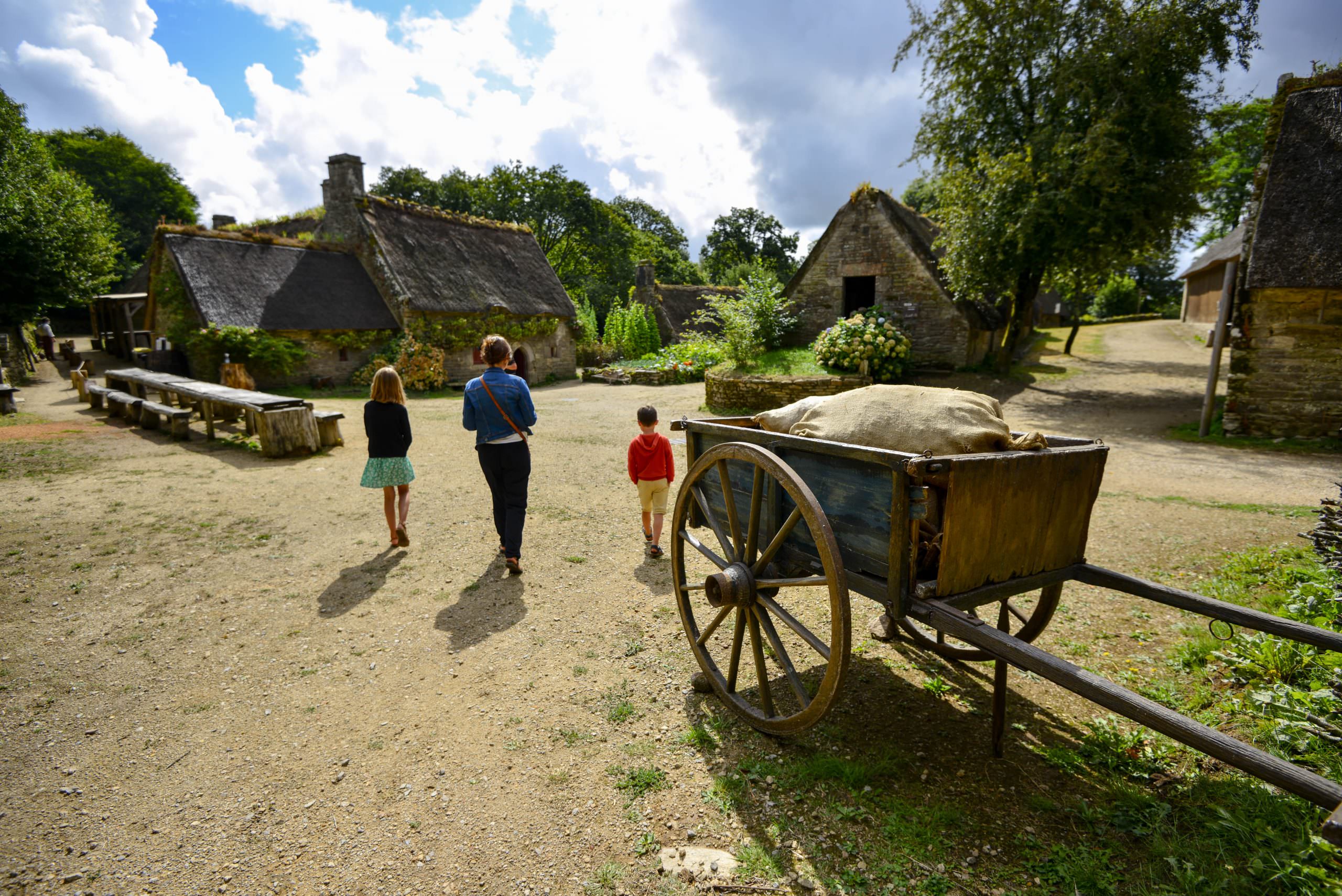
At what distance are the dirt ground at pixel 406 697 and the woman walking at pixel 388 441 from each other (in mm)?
659

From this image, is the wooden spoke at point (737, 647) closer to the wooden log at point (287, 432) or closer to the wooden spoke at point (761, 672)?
the wooden spoke at point (761, 672)

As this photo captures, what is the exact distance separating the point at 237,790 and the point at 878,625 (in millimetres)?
3629

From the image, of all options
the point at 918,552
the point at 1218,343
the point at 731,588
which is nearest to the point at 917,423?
the point at 918,552

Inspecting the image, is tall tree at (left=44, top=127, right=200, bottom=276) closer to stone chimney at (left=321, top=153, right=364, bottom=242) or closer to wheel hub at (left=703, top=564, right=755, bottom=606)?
stone chimney at (left=321, top=153, right=364, bottom=242)

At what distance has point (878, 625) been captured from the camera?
13.1 ft

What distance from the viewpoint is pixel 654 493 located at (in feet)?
17.5

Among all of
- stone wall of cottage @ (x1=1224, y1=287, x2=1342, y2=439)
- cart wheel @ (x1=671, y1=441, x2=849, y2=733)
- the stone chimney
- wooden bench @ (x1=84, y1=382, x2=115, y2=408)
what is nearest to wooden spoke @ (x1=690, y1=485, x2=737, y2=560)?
cart wheel @ (x1=671, y1=441, x2=849, y2=733)

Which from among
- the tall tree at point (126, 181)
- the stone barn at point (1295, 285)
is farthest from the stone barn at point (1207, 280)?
the tall tree at point (126, 181)

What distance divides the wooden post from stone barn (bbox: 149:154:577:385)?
15021 mm

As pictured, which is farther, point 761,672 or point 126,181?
point 126,181

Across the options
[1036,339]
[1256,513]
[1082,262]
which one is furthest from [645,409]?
[1036,339]

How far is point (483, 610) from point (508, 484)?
1.06 meters

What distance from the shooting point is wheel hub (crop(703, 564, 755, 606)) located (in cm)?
286

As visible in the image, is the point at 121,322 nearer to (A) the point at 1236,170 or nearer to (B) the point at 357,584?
(B) the point at 357,584
